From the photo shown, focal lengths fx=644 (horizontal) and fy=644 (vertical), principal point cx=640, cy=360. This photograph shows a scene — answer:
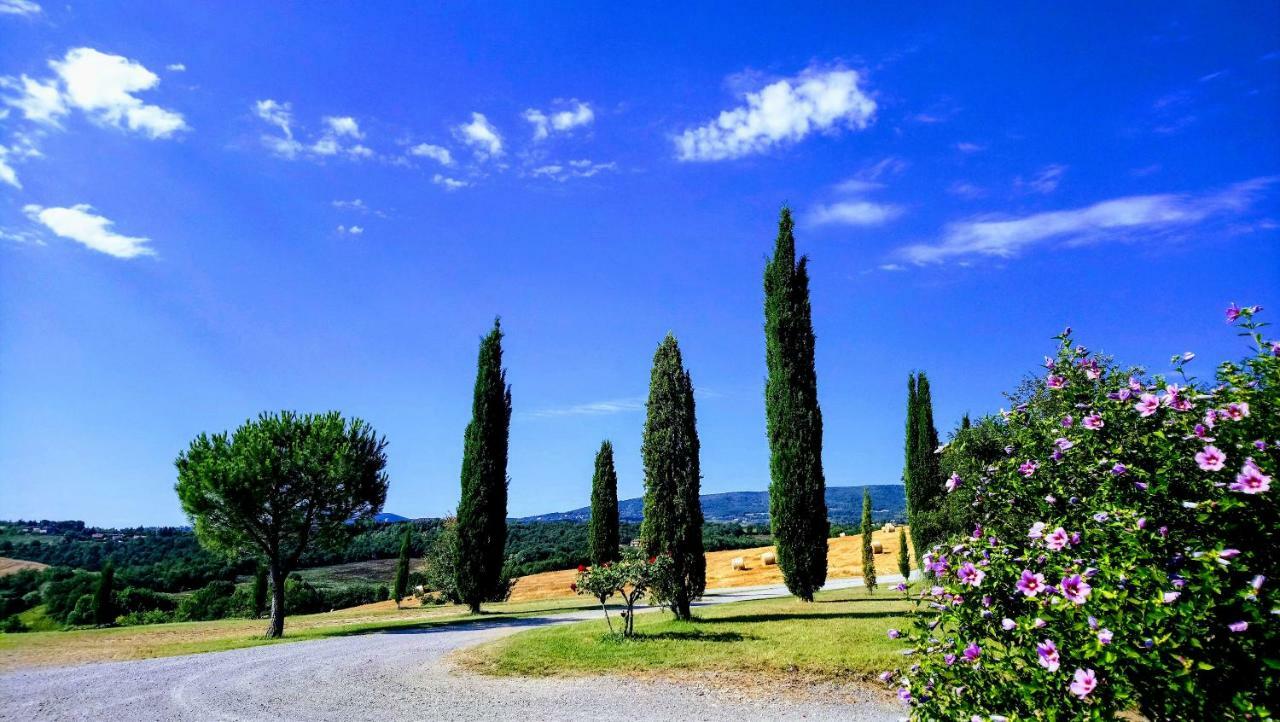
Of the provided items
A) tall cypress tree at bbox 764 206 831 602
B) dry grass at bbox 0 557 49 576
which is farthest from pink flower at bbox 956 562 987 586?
dry grass at bbox 0 557 49 576

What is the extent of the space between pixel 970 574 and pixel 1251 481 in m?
1.53

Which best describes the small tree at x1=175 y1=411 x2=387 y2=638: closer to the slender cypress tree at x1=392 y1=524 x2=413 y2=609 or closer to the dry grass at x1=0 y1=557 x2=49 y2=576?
the slender cypress tree at x1=392 y1=524 x2=413 y2=609

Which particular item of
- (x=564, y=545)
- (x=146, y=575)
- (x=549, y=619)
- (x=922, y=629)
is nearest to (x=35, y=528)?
(x=146, y=575)

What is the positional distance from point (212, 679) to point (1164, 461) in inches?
580

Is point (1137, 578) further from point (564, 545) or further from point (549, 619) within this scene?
point (564, 545)

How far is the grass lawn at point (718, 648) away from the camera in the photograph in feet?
36.6

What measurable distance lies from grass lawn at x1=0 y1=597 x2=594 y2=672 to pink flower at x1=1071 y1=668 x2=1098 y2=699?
1912 cm

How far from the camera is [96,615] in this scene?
29.8 m

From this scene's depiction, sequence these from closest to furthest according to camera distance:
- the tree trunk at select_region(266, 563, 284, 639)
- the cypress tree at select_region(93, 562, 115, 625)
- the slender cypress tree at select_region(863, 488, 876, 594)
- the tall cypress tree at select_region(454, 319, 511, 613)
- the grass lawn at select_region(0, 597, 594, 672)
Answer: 1. the grass lawn at select_region(0, 597, 594, 672)
2. the tree trunk at select_region(266, 563, 284, 639)
3. the tall cypress tree at select_region(454, 319, 511, 613)
4. the slender cypress tree at select_region(863, 488, 876, 594)
5. the cypress tree at select_region(93, 562, 115, 625)

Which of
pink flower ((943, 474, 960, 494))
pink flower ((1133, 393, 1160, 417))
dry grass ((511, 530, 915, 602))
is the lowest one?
dry grass ((511, 530, 915, 602))

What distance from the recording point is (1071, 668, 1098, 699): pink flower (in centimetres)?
334

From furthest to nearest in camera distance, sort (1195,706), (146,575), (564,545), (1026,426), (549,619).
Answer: (564,545) < (146,575) < (549,619) < (1026,426) < (1195,706)

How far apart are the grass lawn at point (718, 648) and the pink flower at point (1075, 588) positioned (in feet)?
20.1

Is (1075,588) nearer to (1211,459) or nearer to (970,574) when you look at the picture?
(970,574)
